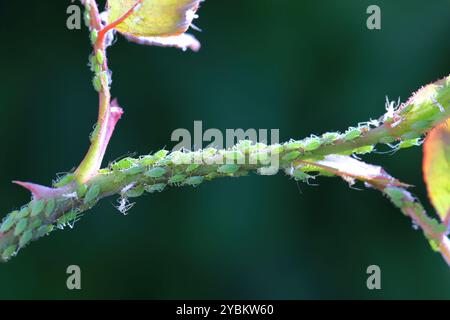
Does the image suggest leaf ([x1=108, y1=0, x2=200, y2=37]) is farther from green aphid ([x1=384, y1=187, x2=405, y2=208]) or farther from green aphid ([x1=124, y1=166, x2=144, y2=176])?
green aphid ([x1=384, y1=187, x2=405, y2=208])

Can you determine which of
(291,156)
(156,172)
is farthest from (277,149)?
(156,172)

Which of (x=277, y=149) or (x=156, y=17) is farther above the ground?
(x=156, y=17)

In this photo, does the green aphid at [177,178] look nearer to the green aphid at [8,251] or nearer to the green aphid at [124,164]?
the green aphid at [124,164]

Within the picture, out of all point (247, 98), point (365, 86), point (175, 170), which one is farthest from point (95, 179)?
point (365, 86)

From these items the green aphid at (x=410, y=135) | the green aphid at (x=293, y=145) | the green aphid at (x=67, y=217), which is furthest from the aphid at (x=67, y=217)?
the green aphid at (x=410, y=135)

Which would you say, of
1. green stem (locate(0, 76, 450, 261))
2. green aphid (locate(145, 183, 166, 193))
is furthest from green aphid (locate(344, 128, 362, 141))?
green aphid (locate(145, 183, 166, 193))

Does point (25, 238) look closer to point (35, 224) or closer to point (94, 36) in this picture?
point (35, 224)
